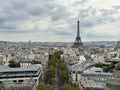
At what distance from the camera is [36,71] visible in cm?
6494

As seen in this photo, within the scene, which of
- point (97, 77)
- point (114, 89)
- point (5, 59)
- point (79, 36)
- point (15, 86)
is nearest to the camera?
point (114, 89)

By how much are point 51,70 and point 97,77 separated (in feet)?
48.8

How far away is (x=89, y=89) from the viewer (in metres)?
47.5

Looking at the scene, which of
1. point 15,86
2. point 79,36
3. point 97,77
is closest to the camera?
point 15,86

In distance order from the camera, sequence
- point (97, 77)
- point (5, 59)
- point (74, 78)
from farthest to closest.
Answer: point (5, 59)
point (74, 78)
point (97, 77)

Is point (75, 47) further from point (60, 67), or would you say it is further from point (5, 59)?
point (60, 67)

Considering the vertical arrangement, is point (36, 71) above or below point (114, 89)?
below

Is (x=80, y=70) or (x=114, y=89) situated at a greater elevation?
(x=114, y=89)

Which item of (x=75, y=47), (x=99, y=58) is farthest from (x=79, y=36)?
(x=99, y=58)

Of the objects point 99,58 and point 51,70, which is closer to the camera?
point 51,70

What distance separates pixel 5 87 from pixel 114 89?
128ft

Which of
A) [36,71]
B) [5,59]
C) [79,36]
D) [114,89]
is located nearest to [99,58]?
[5,59]

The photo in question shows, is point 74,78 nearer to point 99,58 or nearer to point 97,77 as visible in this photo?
point 97,77

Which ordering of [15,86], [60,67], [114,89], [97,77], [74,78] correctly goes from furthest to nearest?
1. [60,67]
2. [74,78]
3. [97,77]
4. [15,86]
5. [114,89]
